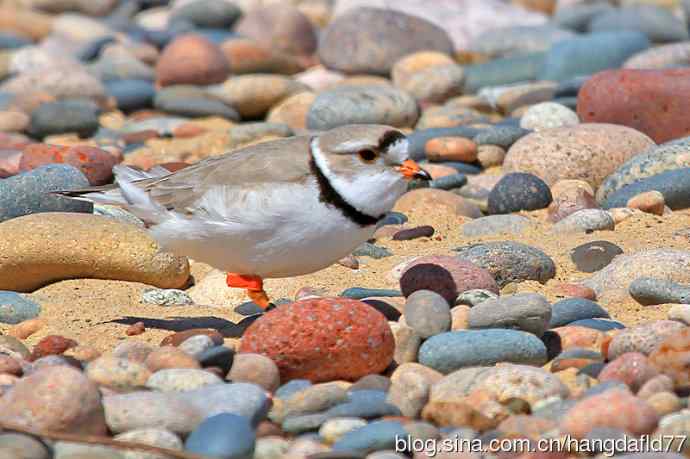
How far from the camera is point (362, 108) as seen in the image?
10.1 meters

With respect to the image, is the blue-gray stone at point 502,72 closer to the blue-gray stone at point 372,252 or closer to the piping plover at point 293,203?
the blue-gray stone at point 372,252

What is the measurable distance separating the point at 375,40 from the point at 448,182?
5.01 meters

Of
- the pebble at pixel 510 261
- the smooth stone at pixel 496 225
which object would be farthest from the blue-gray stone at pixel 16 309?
the smooth stone at pixel 496 225

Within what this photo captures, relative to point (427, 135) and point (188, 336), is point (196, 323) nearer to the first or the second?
point (188, 336)

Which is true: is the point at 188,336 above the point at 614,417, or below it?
below

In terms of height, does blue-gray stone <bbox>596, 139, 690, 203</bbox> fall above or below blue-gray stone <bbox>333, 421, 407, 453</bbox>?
below

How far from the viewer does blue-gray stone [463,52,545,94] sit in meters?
12.3

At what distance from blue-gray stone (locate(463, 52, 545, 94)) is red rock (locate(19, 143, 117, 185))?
4735mm

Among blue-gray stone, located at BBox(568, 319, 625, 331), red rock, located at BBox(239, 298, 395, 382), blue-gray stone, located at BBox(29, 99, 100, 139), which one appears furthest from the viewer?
blue-gray stone, located at BBox(29, 99, 100, 139)

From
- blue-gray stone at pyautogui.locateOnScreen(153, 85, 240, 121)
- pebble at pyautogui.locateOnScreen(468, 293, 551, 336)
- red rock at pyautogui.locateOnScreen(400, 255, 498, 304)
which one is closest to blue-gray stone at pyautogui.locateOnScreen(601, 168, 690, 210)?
red rock at pyautogui.locateOnScreen(400, 255, 498, 304)

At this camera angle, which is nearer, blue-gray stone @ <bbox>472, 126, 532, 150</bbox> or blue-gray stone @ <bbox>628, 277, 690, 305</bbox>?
blue-gray stone @ <bbox>628, 277, 690, 305</bbox>

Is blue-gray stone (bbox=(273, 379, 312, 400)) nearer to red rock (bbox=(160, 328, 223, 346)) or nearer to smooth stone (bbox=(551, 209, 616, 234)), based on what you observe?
red rock (bbox=(160, 328, 223, 346))

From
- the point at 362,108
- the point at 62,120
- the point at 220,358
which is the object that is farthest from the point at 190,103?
the point at 220,358

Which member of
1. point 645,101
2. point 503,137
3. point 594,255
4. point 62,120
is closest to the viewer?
point 594,255
